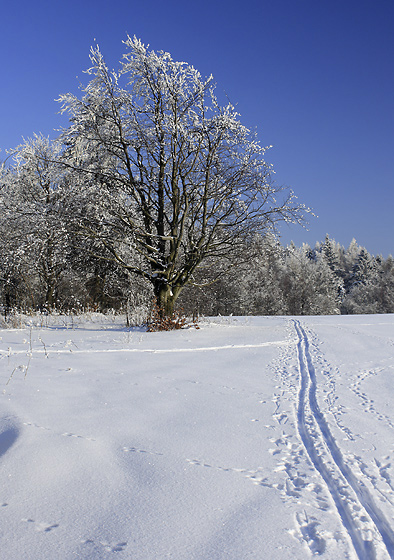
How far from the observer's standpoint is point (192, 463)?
271cm

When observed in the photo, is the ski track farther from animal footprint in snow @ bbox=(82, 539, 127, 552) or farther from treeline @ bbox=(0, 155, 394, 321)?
treeline @ bbox=(0, 155, 394, 321)

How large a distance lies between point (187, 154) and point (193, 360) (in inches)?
257

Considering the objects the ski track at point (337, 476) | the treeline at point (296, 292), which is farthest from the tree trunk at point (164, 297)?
the treeline at point (296, 292)

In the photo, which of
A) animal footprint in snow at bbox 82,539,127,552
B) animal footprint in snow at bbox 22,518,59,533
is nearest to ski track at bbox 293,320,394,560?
animal footprint in snow at bbox 82,539,127,552

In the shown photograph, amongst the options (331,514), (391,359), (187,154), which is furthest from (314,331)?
(331,514)

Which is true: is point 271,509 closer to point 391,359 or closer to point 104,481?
point 104,481

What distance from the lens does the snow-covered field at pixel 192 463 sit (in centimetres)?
191

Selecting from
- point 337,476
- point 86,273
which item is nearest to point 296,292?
point 86,273

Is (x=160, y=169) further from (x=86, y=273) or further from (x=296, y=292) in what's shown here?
(x=296, y=292)

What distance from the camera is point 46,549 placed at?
179cm

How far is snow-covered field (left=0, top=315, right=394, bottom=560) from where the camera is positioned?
1912 mm

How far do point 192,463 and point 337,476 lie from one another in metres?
1.01

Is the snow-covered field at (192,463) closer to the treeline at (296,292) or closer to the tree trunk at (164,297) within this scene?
the tree trunk at (164,297)

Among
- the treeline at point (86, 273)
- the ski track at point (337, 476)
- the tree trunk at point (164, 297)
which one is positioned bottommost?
the ski track at point (337, 476)
